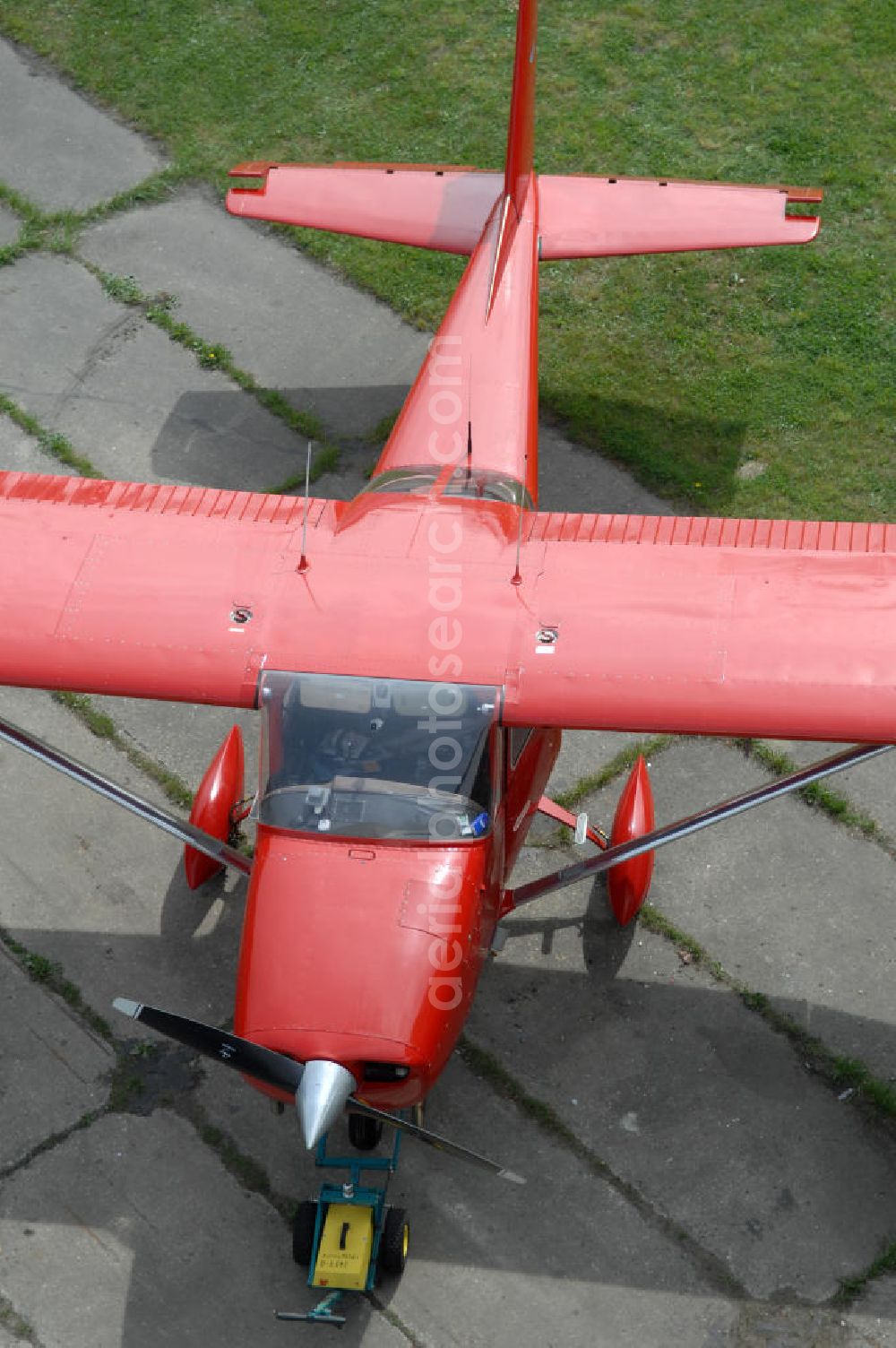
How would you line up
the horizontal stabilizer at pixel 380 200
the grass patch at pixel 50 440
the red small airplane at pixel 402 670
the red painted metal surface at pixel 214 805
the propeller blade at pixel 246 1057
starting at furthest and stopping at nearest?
the grass patch at pixel 50 440 < the horizontal stabilizer at pixel 380 200 < the red painted metal surface at pixel 214 805 < the red small airplane at pixel 402 670 < the propeller blade at pixel 246 1057

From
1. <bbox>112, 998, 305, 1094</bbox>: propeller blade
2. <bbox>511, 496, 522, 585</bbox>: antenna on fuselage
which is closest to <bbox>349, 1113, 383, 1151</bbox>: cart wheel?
<bbox>112, 998, 305, 1094</bbox>: propeller blade

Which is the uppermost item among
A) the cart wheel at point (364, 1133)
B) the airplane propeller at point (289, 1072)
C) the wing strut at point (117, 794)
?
the airplane propeller at point (289, 1072)

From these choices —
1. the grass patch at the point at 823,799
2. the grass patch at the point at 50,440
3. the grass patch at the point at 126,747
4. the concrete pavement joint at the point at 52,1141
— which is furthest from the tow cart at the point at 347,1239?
the grass patch at the point at 50,440

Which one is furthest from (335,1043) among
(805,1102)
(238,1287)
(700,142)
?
(700,142)

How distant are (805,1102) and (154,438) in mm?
6773

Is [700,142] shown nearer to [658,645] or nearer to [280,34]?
[280,34]

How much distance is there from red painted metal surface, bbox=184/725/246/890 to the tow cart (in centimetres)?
202

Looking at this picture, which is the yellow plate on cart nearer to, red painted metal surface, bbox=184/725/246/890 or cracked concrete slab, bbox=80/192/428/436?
red painted metal surface, bbox=184/725/246/890

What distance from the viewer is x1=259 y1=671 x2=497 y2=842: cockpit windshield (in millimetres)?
7168

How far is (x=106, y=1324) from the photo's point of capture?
7602 millimetres

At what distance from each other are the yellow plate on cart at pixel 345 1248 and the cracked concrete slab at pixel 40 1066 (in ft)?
5.07

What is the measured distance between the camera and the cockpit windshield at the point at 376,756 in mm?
7168

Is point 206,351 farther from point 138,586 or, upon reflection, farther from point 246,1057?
point 246,1057

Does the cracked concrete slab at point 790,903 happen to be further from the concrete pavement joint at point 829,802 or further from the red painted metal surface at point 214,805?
the red painted metal surface at point 214,805
